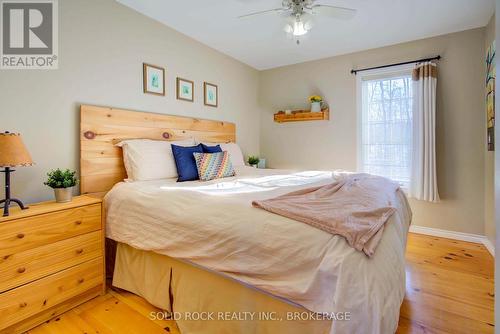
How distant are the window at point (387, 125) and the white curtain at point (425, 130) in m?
0.16

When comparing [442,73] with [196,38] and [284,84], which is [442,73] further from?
[196,38]

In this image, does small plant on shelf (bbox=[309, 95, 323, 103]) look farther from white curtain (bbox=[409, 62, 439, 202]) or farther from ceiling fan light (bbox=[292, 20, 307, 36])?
ceiling fan light (bbox=[292, 20, 307, 36])

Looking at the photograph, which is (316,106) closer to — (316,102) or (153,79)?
(316,102)

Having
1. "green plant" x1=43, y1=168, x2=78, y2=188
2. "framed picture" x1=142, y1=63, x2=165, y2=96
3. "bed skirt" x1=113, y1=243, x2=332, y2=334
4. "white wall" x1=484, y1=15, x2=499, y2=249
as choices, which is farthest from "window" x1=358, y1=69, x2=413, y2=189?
"green plant" x1=43, y1=168, x2=78, y2=188

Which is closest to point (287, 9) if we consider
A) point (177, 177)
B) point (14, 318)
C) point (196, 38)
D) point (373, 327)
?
Result: point (196, 38)

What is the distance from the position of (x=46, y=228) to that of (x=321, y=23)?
298 centimetres

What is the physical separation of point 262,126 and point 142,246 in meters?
3.15

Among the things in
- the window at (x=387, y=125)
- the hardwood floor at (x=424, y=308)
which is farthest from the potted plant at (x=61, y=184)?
the window at (x=387, y=125)

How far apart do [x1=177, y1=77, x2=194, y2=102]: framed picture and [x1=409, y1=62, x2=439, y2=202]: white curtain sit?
2.66m

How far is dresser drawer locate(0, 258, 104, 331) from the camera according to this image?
4.59 ft

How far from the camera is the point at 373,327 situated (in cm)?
86

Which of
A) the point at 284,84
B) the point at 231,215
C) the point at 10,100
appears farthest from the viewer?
the point at 284,84

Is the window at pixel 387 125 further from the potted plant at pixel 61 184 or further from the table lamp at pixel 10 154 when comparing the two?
the table lamp at pixel 10 154

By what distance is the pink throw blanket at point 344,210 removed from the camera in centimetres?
103
